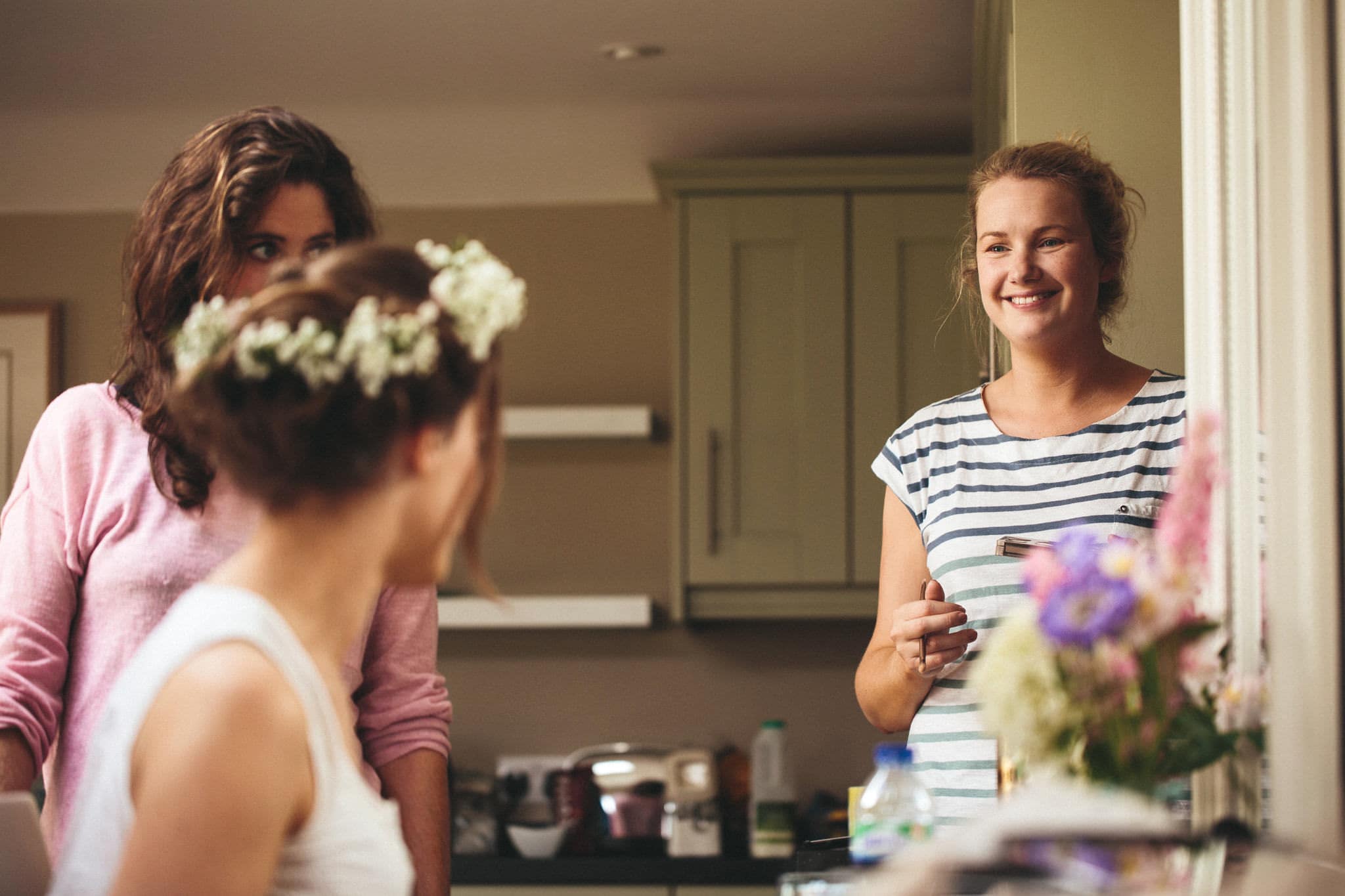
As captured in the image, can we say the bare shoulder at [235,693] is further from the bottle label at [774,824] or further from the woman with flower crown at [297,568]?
the bottle label at [774,824]

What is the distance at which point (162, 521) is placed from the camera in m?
1.26

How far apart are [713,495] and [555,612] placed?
0.51 m

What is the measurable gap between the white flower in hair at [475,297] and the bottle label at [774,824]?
2413mm

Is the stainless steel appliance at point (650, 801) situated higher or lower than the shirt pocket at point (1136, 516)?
lower

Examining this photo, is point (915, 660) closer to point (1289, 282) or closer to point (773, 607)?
point (1289, 282)

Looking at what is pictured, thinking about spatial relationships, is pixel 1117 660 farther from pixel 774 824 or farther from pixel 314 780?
pixel 774 824

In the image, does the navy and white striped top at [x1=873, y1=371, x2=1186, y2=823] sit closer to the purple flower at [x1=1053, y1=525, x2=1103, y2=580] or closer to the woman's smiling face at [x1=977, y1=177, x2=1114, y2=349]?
the woman's smiling face at [x1=977, y1=177, x2=1114, y2=349]

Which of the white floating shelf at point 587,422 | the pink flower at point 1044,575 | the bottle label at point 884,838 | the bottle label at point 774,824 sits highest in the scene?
the white floating shelf at point 587,422

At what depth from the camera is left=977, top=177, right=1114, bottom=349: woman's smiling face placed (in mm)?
1426

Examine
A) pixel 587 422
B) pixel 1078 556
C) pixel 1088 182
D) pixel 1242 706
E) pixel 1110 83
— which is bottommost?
pixel 1242 706

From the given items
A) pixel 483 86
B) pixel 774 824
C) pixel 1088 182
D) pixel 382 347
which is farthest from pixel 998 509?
pixel 483 86

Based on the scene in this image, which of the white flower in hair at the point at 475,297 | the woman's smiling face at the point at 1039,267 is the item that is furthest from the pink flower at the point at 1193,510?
the woman's smiling face at the point at 1039,267

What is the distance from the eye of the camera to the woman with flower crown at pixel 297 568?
740 mm

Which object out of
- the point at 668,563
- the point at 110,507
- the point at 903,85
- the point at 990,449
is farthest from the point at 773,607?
the point at 110,507
